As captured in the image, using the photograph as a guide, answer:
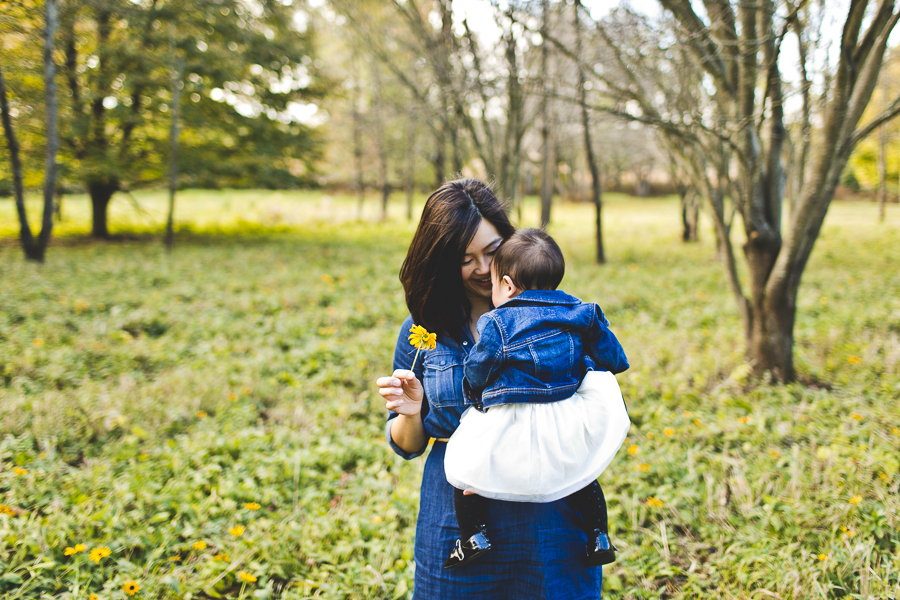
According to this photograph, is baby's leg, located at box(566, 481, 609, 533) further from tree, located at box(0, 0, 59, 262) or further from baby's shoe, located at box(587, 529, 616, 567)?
tree, located at box(0, 0, 59, 262)

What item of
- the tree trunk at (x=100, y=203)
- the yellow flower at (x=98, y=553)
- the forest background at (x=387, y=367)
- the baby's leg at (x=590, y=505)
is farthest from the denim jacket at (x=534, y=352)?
the tree trunk at (x=100, y=203)

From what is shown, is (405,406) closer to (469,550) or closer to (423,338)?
(423,338)

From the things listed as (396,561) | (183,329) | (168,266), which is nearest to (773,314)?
(396,561)

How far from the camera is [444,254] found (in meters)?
1.50

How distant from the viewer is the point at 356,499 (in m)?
2.96

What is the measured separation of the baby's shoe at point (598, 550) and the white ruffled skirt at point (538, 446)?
25cm

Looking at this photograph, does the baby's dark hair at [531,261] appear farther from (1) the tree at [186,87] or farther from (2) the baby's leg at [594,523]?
(1) the tree at [186,87]

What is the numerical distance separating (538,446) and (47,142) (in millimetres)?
10312

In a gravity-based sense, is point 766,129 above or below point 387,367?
above

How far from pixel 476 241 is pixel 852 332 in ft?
17.4

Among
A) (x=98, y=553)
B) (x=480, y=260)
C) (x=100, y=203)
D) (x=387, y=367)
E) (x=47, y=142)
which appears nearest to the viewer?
(x=480, y=260)

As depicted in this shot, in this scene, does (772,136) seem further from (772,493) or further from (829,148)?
(772,493)

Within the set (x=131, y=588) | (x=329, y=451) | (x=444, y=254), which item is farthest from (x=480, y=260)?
(x=329, y=451)

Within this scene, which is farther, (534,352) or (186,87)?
(186,87)
